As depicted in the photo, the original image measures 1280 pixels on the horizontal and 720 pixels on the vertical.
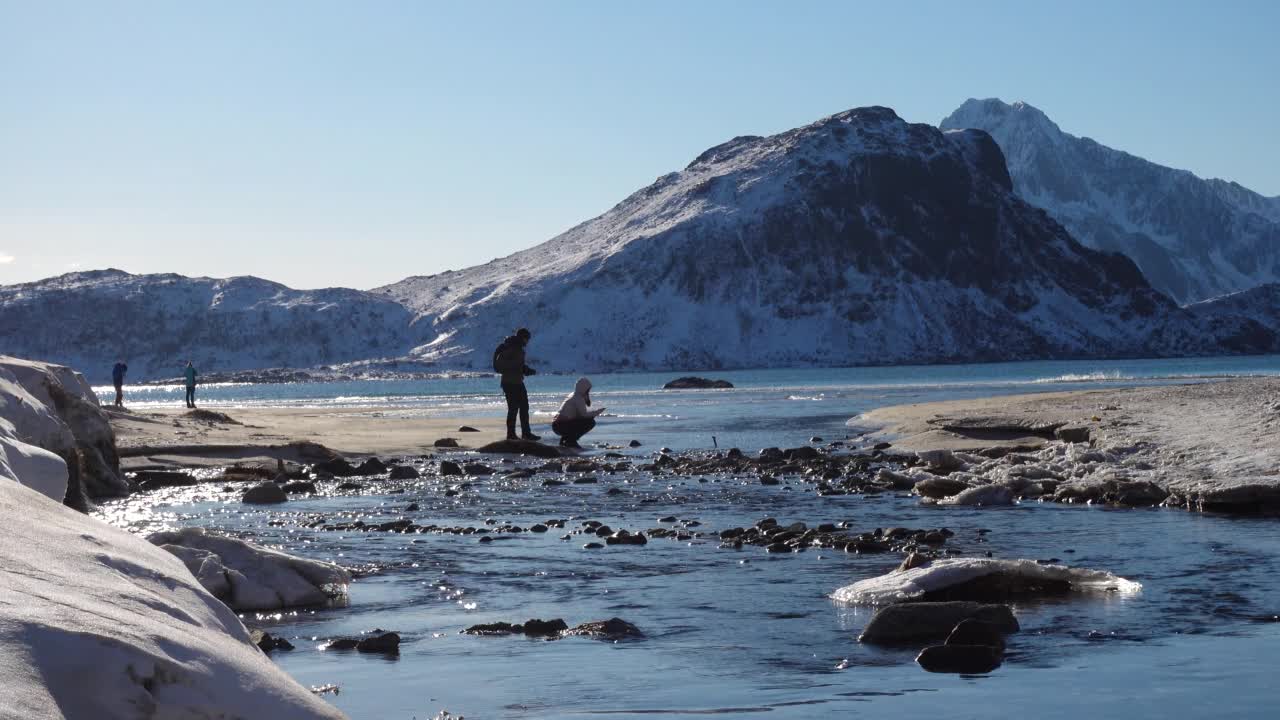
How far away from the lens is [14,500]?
6.97 metres

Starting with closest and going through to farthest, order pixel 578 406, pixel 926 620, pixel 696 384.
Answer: pixel 926 620 < pixel 578 406 < pixel 696 384

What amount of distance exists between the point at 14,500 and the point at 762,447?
33.9 metres

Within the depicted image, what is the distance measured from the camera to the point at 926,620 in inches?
450

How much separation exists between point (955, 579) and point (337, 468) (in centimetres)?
2095

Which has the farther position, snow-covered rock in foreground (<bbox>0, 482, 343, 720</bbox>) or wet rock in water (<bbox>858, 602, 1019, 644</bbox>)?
wet rock in water (<bbox>858, 602, 1019, 644</bbox>)

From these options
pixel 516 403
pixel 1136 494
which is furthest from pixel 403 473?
pixel 1136 494

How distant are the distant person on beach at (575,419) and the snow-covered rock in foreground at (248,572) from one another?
25731 mm

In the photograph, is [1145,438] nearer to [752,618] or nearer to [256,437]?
[752,618]

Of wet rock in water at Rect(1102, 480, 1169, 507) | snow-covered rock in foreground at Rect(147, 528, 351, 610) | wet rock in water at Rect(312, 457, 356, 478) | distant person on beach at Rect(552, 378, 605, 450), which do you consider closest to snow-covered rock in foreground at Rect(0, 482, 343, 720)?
snow-covered rock in foreground at Rect(147, 528, 351, 610)

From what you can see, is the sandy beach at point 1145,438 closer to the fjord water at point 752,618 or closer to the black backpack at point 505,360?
the fjord water at point 752,618

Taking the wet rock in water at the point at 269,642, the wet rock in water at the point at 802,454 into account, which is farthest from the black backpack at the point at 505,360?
the wet rock in water at the point at 269,642

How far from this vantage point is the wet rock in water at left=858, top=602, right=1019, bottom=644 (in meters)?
11.2

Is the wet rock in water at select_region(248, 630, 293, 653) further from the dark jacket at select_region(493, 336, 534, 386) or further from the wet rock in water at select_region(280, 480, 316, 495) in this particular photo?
→ the dark jacket at select_region(493, 336, 534, 386)

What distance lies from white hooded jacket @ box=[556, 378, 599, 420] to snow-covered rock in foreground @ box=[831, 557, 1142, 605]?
2734 cm
